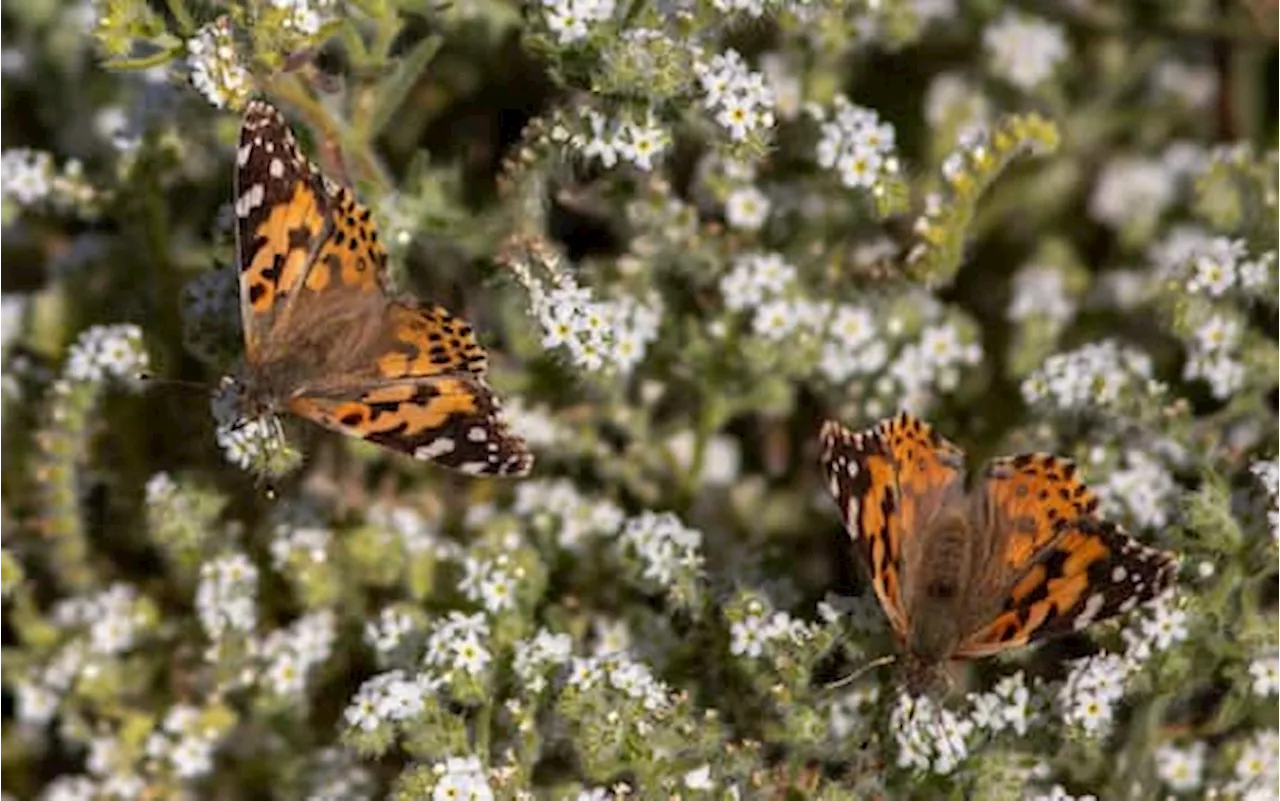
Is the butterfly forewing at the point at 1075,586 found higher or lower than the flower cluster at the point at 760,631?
lower

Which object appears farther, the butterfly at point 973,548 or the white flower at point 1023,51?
the white flower at point 1023,51

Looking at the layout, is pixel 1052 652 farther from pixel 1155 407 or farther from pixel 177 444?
pixel 177 444

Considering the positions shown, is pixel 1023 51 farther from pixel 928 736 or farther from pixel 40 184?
pixel 40 184

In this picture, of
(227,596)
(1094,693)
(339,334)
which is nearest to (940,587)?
(1094,693)

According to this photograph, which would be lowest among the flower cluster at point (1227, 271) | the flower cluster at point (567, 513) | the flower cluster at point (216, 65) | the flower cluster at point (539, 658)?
the flower cluster at point (539, 658)

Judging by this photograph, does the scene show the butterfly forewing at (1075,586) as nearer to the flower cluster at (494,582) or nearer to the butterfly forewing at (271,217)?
the flower cluster at (494,582)

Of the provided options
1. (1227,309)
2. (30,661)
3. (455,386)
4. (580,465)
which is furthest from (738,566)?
(30,661)

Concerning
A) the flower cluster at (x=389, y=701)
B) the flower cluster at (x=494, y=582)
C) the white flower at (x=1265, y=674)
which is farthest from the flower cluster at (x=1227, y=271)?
the flower cluster at (x=389, y=701)

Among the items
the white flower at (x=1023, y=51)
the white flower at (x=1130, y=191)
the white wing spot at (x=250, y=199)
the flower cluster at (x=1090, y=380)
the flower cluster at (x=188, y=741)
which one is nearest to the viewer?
the white wing spot at (x=250, y=199)

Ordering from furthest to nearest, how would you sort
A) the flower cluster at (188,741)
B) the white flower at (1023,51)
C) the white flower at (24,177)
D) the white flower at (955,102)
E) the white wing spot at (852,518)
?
the white flower at (1023,51)
the white flower at (955,102)
the white flower at (24,177)
the flower cluster at (188,741)
the white wing spot at (852,518)
